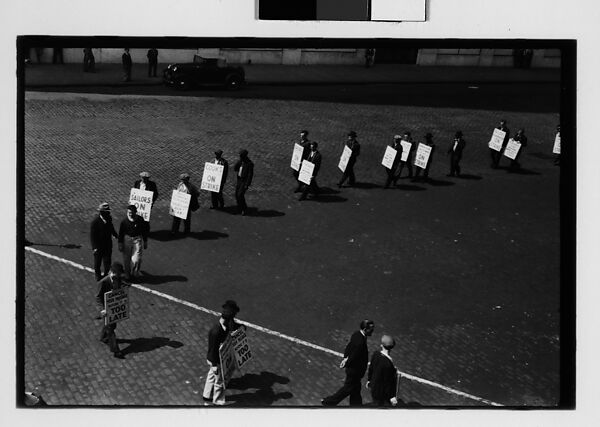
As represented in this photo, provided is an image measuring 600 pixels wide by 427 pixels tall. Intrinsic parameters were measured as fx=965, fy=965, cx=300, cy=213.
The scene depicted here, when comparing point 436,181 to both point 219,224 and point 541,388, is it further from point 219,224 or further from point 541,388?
point 541,388

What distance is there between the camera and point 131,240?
15.6m

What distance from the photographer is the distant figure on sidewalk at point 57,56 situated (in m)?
13.9

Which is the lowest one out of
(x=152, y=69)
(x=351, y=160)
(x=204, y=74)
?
(x=351, y=160)

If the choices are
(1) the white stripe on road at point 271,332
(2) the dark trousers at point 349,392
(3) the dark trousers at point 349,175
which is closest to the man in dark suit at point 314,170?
(3) the dark trousers at point 349,175

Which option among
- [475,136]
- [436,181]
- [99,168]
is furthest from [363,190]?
[99,168]

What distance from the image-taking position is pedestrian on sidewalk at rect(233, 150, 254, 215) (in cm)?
1753

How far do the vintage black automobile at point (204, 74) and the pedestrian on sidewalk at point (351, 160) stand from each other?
8.64ft

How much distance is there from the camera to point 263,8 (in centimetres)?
1334

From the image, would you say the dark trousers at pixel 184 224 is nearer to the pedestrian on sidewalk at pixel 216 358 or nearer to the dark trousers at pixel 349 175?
the dark trousers at pixel 349 175

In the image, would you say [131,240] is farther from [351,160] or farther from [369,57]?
[351,160]

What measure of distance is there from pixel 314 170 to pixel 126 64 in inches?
170

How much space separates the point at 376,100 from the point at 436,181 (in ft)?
7.51

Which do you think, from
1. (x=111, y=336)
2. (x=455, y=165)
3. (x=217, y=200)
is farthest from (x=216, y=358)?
(x=455, y=165)

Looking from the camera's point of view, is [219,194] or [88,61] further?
[219,194]
